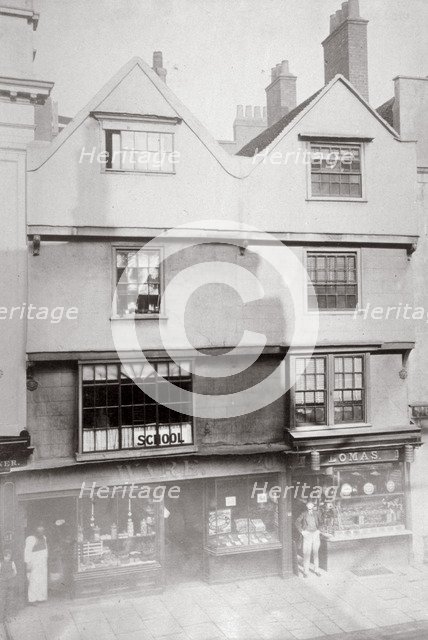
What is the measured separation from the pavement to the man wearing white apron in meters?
0.27

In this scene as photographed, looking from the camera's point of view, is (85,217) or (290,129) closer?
(85,217)

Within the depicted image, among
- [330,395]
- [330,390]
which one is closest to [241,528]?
[330,395]

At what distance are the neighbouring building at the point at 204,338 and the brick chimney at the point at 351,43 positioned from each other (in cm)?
6

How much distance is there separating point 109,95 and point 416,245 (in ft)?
28.6

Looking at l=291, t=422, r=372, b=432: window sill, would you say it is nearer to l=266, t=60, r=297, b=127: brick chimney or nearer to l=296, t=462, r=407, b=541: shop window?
l=296, t=462, r=407, b=541: shop window

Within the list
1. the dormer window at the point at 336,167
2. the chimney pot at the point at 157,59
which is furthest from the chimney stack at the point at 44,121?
the dormer window at the point at 336,167

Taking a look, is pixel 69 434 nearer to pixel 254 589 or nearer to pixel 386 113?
pixel 254 589

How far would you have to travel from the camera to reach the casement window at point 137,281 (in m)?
14.3

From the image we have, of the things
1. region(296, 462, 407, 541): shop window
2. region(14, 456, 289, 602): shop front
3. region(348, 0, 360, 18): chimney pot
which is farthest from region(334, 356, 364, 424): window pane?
region(348, 0, 360, 18): chimney pot

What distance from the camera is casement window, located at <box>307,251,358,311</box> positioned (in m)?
15.6

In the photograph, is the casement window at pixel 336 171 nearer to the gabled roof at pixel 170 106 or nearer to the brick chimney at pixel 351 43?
the gabled roof at pixel 170 106

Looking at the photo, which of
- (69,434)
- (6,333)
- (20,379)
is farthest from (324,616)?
(6,333)

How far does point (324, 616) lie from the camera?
12781 mm

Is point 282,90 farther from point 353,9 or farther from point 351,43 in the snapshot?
point 353,9
